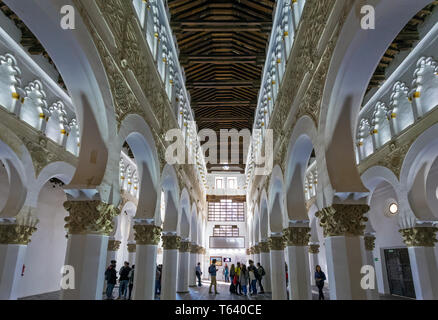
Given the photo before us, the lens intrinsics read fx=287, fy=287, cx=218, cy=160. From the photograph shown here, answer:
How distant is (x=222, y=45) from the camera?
1262 cm

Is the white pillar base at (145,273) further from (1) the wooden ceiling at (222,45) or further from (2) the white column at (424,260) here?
(1) the wooden ceiling at (222,45)

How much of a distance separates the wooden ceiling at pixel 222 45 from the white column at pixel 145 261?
7520 millimetres

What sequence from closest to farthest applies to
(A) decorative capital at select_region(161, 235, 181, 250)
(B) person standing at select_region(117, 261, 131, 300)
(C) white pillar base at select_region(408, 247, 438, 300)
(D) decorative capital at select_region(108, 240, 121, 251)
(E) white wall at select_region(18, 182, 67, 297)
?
(C) white pillar base at select_region(408, 247, 438, 300), (B) person standing at select_region(117, 261, 131, 300), (A) decorative capital at select_region(161, 235, 181, 250), (E) white wall at select_region(18, 182, 67, 297), (D) decorative capital at select_region(108, 240, 121, 251)

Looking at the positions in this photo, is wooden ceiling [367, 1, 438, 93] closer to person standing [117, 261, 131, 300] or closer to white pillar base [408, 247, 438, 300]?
white pillar base [408, 247, 438, 300]

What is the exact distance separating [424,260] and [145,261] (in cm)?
734

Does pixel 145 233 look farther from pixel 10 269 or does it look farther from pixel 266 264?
pixel 266 264

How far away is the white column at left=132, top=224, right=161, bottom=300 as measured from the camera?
7109mm

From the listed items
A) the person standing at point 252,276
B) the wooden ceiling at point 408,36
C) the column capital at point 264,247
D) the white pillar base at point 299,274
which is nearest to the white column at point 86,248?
the white pillar base at point 299,274

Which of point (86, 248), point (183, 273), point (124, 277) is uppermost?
point (86, 248)

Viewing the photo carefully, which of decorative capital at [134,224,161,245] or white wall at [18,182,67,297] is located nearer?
decorative capital at [134,224,161,245]

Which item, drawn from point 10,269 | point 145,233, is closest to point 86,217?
point 145,233

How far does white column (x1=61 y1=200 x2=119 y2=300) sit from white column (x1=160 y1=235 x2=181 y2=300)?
5435mm

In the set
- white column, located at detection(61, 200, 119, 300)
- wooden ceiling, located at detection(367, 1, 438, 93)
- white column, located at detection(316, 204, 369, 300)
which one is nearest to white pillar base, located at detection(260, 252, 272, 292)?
wooden ceiling, located at detection(367, 1, 438, 93)

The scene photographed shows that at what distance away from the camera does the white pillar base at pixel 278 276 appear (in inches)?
353
